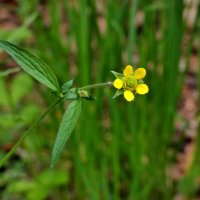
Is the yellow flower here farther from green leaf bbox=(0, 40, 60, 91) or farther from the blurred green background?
the blurred green background

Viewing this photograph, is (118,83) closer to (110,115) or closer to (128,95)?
(128,95)

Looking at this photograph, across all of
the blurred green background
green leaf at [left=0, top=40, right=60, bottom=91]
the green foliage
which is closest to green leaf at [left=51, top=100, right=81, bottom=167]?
green leaf at [left=0, top=40, right=60, bottom=91]

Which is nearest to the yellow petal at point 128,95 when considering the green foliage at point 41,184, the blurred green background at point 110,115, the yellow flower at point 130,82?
the yellow flower at point 130,82

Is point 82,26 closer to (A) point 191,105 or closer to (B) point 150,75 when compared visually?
(B) point 150,75

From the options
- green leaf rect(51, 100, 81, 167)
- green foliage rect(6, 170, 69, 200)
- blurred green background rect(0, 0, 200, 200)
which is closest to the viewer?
green leaf rect(51, 100, 81, 167)

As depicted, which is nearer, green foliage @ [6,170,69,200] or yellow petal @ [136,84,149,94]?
yellow petal @ [136,84,149,94]
